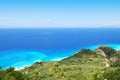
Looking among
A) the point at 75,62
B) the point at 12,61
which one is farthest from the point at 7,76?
the point at 12,61

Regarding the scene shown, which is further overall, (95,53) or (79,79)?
(95,53)

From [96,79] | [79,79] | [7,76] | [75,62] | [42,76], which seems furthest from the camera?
[75,62]

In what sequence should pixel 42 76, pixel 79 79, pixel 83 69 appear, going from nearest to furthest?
pixel 79 79, pixel 42 76, pixel 83 69

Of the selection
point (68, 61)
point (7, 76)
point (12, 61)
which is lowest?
point (12, 61)

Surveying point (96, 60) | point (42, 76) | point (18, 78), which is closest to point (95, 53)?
point (96, 60)

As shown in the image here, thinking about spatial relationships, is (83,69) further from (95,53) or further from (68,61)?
(95,53)

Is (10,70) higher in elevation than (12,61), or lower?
higher
